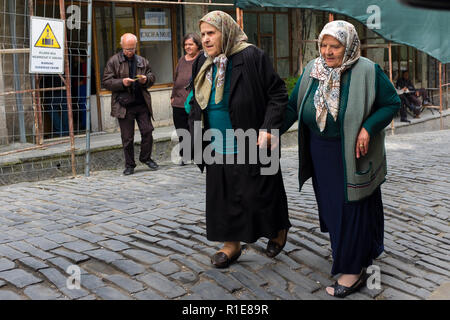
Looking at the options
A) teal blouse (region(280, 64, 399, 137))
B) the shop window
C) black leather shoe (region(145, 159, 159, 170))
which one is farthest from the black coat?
the shop window

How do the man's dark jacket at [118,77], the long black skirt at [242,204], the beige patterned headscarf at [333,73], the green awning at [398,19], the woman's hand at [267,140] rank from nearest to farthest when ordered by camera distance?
the beige patterned headscarf at [333,73]
the woman's hand at [267,140]
the long black skirt at [242,204]
the man's dark jacket at [118,77]
the green awning at [398,19]

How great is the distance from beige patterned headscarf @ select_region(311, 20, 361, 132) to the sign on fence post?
201 inches

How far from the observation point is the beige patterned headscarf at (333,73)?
3742 mm

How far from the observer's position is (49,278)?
405cm

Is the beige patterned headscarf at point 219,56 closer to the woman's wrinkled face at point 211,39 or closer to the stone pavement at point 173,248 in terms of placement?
the woman's wrinkled face at point 211,39

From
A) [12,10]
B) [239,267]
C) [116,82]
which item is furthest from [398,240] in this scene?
[12,10]

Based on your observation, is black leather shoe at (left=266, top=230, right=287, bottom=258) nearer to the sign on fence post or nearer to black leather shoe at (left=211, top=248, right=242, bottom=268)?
black leather shoe at (left=211, top=248, right=242, bottom=268)

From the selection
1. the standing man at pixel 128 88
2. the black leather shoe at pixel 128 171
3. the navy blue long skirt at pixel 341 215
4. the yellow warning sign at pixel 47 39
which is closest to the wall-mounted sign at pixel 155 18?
the standing man at pixel 128 88

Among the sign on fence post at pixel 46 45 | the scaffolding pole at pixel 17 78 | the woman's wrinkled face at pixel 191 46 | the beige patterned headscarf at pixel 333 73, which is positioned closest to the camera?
the beige patterned headscarf at pixel 333 73

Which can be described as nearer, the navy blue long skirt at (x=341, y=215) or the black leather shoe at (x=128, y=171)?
the navy blue long skirt at (x=341, y=215)

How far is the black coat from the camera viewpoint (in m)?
4.14

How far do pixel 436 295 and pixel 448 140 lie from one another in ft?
28.3

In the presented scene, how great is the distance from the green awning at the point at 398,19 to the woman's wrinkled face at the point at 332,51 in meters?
7.37
